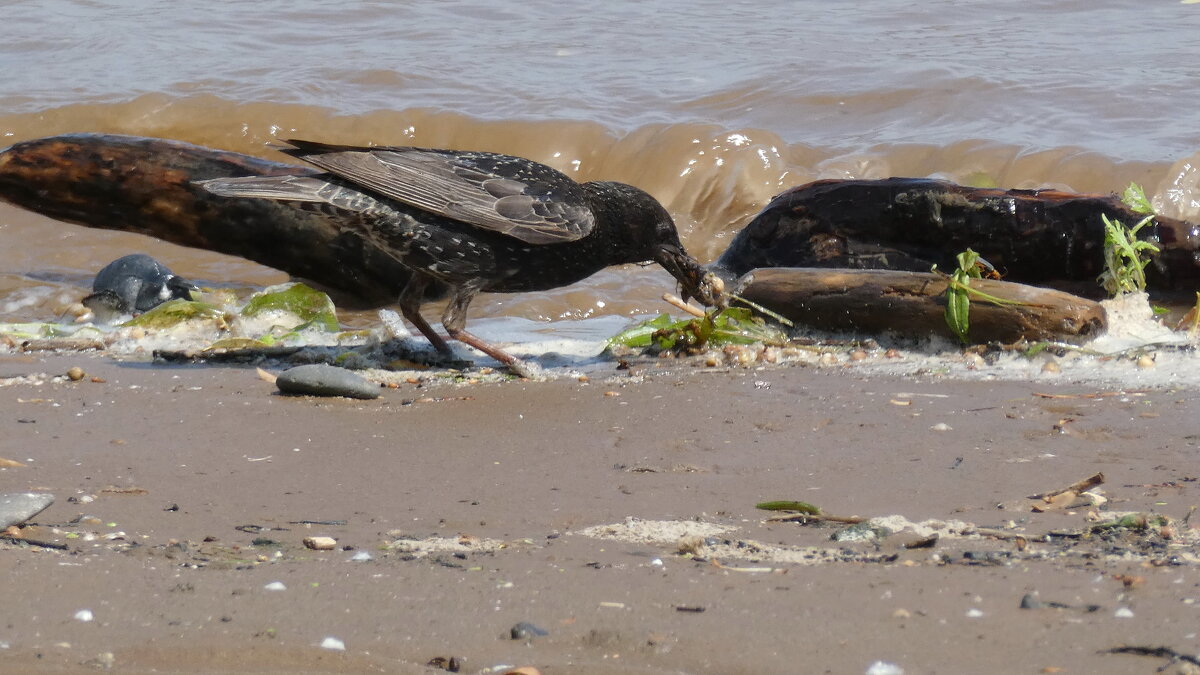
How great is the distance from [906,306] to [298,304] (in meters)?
3.20

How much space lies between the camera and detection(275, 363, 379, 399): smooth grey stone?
5.02 metres

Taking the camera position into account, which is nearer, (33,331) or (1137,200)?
(1137,200)

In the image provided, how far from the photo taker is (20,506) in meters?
3.07

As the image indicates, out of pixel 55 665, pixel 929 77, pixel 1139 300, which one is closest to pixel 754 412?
pixel 1139 300

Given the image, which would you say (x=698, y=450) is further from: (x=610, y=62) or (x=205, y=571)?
Answer: (x=610, y=62)

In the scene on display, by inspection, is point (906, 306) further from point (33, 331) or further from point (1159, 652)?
point (33, 331)

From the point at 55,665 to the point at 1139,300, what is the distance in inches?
202

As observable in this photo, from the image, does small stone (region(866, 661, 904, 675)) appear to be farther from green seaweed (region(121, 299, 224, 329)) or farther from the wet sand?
green seaweed (region(121, 299, 224, 329))

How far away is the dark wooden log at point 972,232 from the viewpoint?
6832 millimetres

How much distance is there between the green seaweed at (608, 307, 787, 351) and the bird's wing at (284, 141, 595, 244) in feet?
2.01

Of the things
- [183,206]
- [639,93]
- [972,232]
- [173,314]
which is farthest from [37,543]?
[639,93]

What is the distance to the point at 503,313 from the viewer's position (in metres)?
7.83

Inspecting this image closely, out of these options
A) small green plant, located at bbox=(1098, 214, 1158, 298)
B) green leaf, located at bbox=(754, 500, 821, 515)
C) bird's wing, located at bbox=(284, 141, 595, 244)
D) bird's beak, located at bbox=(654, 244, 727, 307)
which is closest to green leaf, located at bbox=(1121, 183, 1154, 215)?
small green plant, located at bbox=(1098, 214, 1158, 298)

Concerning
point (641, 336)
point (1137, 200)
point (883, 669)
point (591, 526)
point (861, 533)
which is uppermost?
point (1137, 200)
